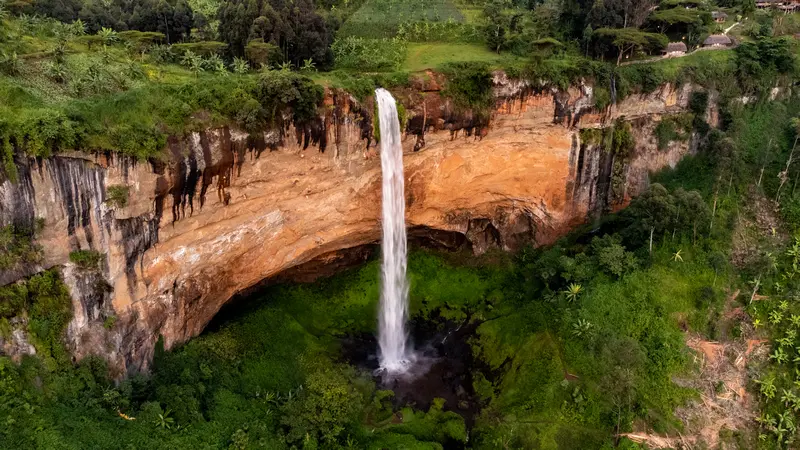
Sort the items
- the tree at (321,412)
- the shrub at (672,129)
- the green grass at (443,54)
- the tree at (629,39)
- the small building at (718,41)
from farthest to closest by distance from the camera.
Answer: the small building at (718,41), the tree at (629,39), the green grass at (443,54), the shrub at (672,129), the tree at (321,412)

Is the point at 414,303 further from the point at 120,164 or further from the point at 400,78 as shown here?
the point at 120,164

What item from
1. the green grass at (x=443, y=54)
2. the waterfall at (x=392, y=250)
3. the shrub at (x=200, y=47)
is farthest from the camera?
the green grass at (x=443, y=54)

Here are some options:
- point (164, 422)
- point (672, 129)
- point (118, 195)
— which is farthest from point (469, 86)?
point (164, 422)

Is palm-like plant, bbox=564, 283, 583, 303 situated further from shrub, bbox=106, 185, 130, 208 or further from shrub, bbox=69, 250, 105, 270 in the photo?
shrub, bbox=69, 250, 105, 270

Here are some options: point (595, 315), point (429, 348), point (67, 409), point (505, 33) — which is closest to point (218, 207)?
point (67, 409)

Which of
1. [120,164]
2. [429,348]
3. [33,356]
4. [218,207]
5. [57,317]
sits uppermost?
[120,164]

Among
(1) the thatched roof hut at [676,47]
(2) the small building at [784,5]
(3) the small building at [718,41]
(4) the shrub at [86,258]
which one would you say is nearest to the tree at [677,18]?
(3) the small building at [718,41]

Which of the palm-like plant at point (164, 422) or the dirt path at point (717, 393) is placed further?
the dirt path at point (717, 393)

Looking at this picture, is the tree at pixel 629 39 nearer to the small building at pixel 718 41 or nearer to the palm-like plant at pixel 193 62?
the small building at pixel 718 41
